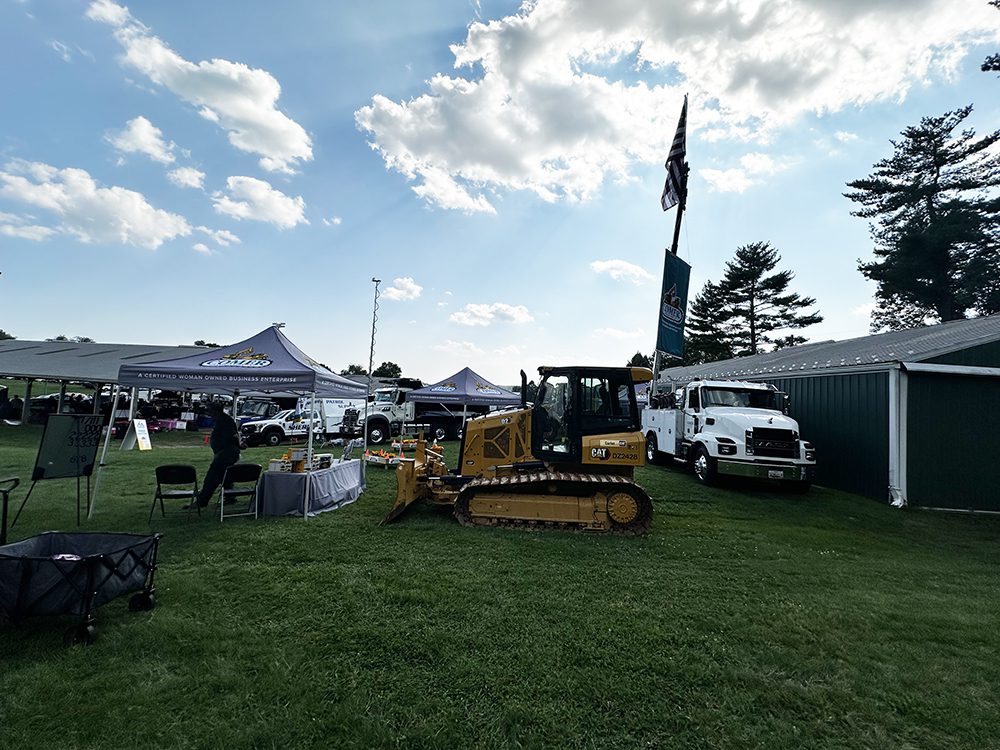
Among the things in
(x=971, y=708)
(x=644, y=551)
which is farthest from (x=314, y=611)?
(x=971, y=708)

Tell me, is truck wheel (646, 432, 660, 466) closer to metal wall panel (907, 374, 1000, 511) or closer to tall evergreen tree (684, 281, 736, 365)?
metal wall panel (907, 374, 1000, 511)

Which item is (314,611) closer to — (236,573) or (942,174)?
(236,573)

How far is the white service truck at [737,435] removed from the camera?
1017 cm

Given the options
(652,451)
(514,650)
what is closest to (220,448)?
(514,650)

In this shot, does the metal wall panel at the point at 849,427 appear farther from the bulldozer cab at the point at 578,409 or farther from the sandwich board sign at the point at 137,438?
the sandwich board sign at the point at 137,438

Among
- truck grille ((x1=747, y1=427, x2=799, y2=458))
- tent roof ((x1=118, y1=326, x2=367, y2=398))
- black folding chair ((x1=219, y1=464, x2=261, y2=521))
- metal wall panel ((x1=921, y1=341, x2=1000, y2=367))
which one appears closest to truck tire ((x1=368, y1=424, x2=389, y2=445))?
tent roof ((x1=118, y1=326, x2=367, y2=398))

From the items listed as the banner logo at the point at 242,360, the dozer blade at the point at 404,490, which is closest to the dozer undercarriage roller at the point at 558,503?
the dozer blade at the point at 404,490

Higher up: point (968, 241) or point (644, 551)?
point (968, 241)

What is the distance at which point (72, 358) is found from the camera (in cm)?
2561

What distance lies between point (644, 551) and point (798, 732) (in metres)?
3.38

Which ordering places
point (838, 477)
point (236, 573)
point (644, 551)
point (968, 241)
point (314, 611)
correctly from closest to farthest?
point (314, 611), point (236, 573), point (644, 551), point (838, 477), point (968, 241)

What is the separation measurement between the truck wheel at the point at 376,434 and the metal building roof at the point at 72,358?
Result: 9.69 metres

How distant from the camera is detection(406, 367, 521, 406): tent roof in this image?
54.6 ft

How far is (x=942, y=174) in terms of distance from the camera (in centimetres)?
2948
